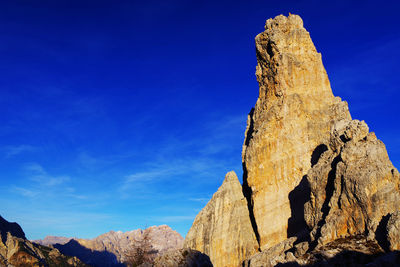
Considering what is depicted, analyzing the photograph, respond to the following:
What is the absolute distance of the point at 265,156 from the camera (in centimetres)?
8412

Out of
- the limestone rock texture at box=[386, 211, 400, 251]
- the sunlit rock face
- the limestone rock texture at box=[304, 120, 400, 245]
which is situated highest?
the sunlit rock face

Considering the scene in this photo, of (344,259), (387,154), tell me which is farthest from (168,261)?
(387,154)

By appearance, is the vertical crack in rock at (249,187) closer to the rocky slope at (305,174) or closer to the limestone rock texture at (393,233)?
the rocky slope at (305,174)

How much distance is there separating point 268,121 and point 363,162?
33360mm

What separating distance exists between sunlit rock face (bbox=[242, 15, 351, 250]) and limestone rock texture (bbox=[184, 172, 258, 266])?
4.32 metres

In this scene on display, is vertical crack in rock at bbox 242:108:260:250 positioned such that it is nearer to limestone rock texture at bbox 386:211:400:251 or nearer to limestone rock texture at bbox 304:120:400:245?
limestone rock texture at bbox 304:120:400:245

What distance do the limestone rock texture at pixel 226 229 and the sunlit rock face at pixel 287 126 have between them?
432 cm

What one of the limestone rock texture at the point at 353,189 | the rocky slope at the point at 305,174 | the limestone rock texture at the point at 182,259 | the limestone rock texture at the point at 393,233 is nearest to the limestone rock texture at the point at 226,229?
the rocky slope at the point at 305,174

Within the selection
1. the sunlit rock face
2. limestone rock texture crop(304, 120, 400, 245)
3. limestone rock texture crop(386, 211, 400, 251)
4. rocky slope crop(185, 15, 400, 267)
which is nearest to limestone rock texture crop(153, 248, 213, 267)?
rocky slope crop(185, 15, 400, 267)

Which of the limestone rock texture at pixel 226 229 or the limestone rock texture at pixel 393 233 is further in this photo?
the limestone rock texture at pixel 226 229

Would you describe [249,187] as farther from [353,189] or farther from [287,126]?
[353,189]

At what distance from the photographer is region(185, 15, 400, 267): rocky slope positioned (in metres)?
48.8

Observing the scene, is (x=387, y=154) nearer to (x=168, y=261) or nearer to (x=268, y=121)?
(x=268, y=121)

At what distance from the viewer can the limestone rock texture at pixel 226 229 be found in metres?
83.8
